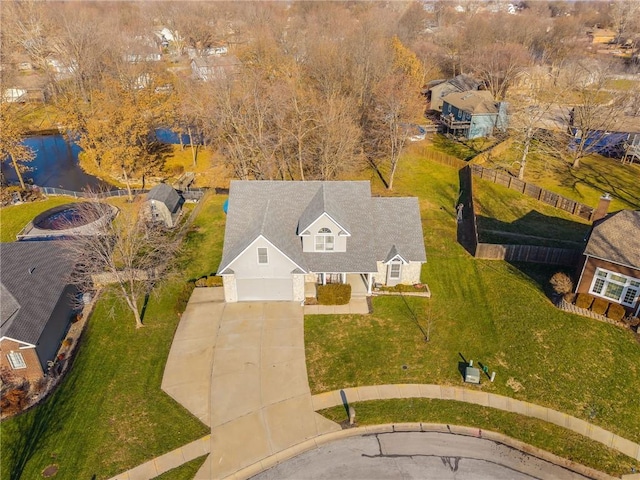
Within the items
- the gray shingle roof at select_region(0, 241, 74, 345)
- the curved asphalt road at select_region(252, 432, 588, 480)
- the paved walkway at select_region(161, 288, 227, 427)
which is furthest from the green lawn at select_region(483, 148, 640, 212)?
the gray shingle roof at select_region(0, 241, 74, 345)

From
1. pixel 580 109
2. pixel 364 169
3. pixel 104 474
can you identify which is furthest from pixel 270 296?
pixel 580 109

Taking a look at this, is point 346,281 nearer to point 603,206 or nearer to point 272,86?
point 603,206

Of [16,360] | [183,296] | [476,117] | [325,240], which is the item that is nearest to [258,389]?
[183,296]

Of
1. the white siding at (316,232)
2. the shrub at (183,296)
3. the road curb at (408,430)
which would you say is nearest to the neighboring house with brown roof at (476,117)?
the white siding at (316,232)

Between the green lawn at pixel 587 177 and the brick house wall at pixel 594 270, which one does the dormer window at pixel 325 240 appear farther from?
the green lawn at pixel 587 177

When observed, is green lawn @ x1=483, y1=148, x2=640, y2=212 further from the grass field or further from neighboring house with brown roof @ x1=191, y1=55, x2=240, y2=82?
neighboring house with brown roof @ x1=191, y1=55, x2=240, y2=82

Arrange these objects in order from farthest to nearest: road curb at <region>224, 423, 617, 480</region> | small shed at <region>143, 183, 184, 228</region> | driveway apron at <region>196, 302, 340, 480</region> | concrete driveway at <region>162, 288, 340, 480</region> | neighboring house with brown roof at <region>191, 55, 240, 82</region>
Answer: neighboring house with brown roof at <region>191, 55, 240, 82</region> < small shed at <region>143, 183, 184, 228</region> < concrete driveway at <region>162, 288, 340, 480</region> < driveway apron at <region>196, 302, 340, 480</region> < road curb at <region>224, 423, 617, 480</region>
